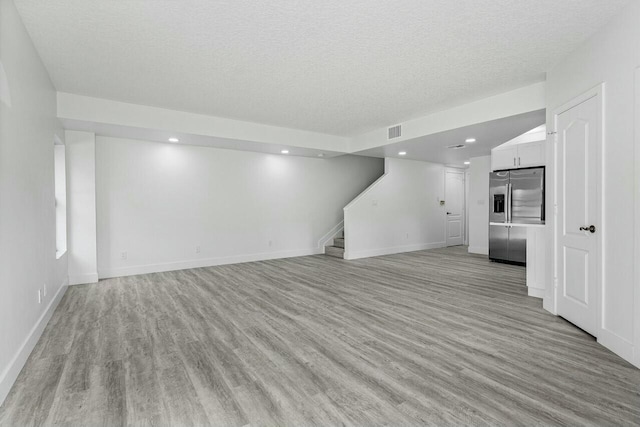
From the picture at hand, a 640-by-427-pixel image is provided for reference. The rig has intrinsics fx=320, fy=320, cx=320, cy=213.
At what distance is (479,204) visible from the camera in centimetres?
818

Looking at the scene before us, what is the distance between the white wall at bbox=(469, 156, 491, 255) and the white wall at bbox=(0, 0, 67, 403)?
841cm

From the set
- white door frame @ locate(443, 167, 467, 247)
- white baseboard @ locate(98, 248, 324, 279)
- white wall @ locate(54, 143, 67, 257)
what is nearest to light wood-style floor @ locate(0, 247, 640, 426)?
white wall @ locate(54, 143, 67, 257)

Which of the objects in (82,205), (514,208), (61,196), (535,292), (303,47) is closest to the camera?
(303,47)

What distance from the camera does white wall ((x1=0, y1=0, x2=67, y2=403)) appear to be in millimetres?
2182

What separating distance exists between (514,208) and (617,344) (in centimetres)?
403

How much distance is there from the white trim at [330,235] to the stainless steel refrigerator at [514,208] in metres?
3.57

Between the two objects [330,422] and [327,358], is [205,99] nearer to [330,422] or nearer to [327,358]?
[327,358]

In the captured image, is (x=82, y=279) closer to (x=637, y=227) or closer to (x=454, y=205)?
(x=637, y=227)

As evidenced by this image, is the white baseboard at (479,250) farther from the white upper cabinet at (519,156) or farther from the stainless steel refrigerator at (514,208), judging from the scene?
the white upper cabinet at (519,156)

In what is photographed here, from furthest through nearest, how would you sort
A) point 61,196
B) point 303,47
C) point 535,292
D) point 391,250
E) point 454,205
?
point 454,205 < point 391,250 < point 61,196 < point 535,292 < point 303,47

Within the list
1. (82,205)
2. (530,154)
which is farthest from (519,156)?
(82,205)

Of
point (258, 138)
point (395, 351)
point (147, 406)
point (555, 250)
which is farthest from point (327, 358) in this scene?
point (258, 138)

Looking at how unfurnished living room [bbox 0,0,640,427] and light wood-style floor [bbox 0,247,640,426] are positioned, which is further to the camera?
unfurnished living room [bbox 0,0,640,427]

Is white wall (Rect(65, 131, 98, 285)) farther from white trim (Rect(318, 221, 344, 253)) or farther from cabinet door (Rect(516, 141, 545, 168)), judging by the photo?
cabinet door (Rect(516, 141, 545, 168))
